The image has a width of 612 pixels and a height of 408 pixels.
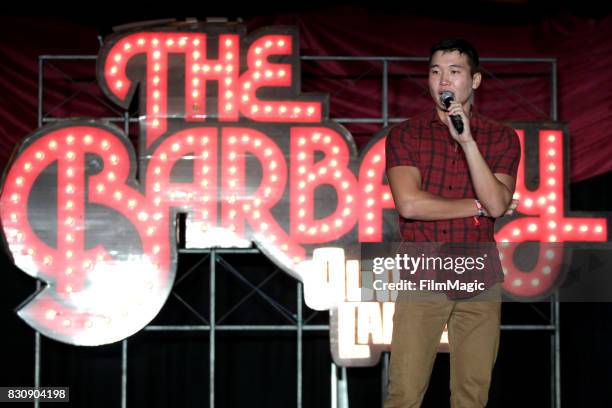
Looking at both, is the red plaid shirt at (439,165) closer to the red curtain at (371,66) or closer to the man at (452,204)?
the man at (452,204)

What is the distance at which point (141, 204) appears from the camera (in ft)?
14.9

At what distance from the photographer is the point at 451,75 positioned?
8.48 feet

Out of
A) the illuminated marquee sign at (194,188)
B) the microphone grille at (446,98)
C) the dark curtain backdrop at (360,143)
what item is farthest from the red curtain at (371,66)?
the microphone grille at (446,98)

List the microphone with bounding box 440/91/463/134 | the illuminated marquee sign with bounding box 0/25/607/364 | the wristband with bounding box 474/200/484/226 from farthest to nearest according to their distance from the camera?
the illuminated marquee sign with bounding box 0/25/607/364 < the wristband with bounding box 474/200/484/226 < the microphone with bounding box 440/91/463/134

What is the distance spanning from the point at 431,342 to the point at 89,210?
256cm

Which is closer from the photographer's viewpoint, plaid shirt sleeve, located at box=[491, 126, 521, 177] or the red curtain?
plaid shirt sleeve, located at box=[491, 126, 521, 177]

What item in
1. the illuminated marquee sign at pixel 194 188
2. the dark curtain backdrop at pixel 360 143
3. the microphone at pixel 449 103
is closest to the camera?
the microphone at pixel 449 103

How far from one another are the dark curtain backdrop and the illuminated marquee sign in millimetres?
428

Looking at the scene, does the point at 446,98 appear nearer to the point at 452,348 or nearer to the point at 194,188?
the point at 452,348

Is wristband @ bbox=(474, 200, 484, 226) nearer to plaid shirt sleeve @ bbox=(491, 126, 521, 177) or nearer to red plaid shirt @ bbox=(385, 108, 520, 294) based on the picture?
red plaid shirt @ bbox=(385, 108, 520, 294)

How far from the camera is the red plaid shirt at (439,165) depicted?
2.60 m

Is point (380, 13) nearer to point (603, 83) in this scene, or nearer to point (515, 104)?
point (515, 104)

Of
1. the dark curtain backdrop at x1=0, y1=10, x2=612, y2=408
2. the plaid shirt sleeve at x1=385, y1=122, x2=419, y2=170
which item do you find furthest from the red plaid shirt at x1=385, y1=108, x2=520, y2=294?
the dark curtain backdrop at x1=0, y1=10, x2=612, y2=408

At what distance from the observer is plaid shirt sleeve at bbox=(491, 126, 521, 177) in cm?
266
